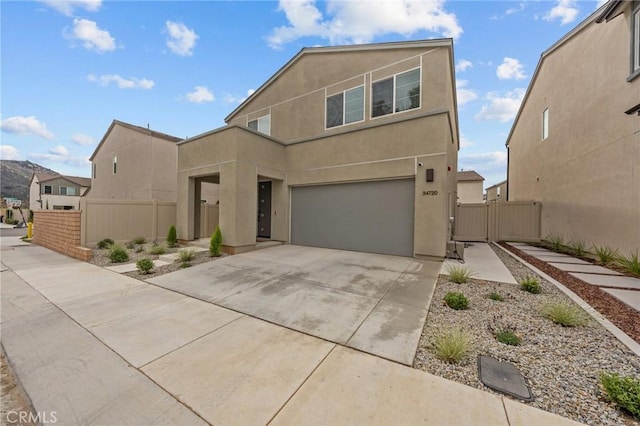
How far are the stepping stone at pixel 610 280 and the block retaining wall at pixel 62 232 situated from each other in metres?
14.2

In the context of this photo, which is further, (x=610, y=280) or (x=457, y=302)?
(x=610, y=280)

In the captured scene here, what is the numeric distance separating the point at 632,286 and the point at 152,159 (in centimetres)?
2056

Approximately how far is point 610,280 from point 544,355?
4964 millimetres

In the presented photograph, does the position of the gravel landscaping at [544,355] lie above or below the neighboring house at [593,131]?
below

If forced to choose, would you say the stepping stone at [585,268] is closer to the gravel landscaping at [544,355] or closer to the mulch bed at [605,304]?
the mulch bed at [605,304]

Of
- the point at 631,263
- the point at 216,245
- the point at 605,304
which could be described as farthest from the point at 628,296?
the point at 216,245

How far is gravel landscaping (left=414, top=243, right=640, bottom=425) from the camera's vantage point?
213 centimetres

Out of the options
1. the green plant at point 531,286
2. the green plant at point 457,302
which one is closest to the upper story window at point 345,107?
the green plant at point 531,286

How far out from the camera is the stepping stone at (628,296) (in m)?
4.22

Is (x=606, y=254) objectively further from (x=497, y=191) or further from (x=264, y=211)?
(x=497, y=191)

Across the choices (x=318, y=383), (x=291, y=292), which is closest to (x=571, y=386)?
(x=318, y=383)

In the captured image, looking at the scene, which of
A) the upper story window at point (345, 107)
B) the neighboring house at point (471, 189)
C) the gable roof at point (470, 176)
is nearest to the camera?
the upper story window at point (345, 107)

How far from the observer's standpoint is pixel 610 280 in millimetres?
5617

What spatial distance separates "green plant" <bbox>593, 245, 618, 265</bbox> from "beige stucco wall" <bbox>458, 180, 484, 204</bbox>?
81.9ft
